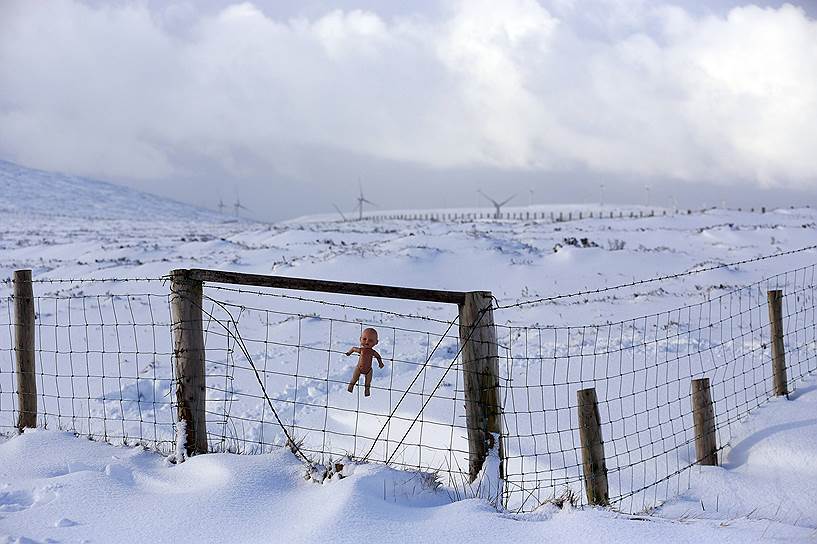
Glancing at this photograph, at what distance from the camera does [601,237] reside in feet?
108

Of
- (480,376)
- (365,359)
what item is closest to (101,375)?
(365,359)

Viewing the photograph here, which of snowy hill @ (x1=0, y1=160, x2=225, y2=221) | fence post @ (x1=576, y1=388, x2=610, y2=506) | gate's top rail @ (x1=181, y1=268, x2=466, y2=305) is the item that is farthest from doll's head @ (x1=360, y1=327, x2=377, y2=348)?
snowy hill @ (x1=0, y1=160, x2=225, y2=221)

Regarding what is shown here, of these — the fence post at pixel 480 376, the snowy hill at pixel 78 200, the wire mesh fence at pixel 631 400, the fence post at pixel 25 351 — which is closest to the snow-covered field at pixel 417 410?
the wire mesh fence at pixel 631 400

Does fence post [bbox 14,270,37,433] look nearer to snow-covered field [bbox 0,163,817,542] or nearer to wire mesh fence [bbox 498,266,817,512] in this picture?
snow-covered field [bbox 0,163,817,542]

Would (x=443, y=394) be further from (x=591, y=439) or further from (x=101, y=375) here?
(x=101, y=375)

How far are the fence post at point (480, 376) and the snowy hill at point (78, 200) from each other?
7991cm

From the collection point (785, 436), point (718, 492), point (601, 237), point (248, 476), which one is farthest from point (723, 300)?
point (601, 237)

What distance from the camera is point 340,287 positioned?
5621 millimetres

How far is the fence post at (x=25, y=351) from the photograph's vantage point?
688cm

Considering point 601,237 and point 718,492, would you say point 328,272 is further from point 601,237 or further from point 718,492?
point 601,237

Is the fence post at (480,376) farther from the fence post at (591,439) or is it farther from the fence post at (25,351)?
the fence post at (25,351)

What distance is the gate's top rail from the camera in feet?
18.1

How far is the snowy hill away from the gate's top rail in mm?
78700

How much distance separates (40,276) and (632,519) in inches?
830
